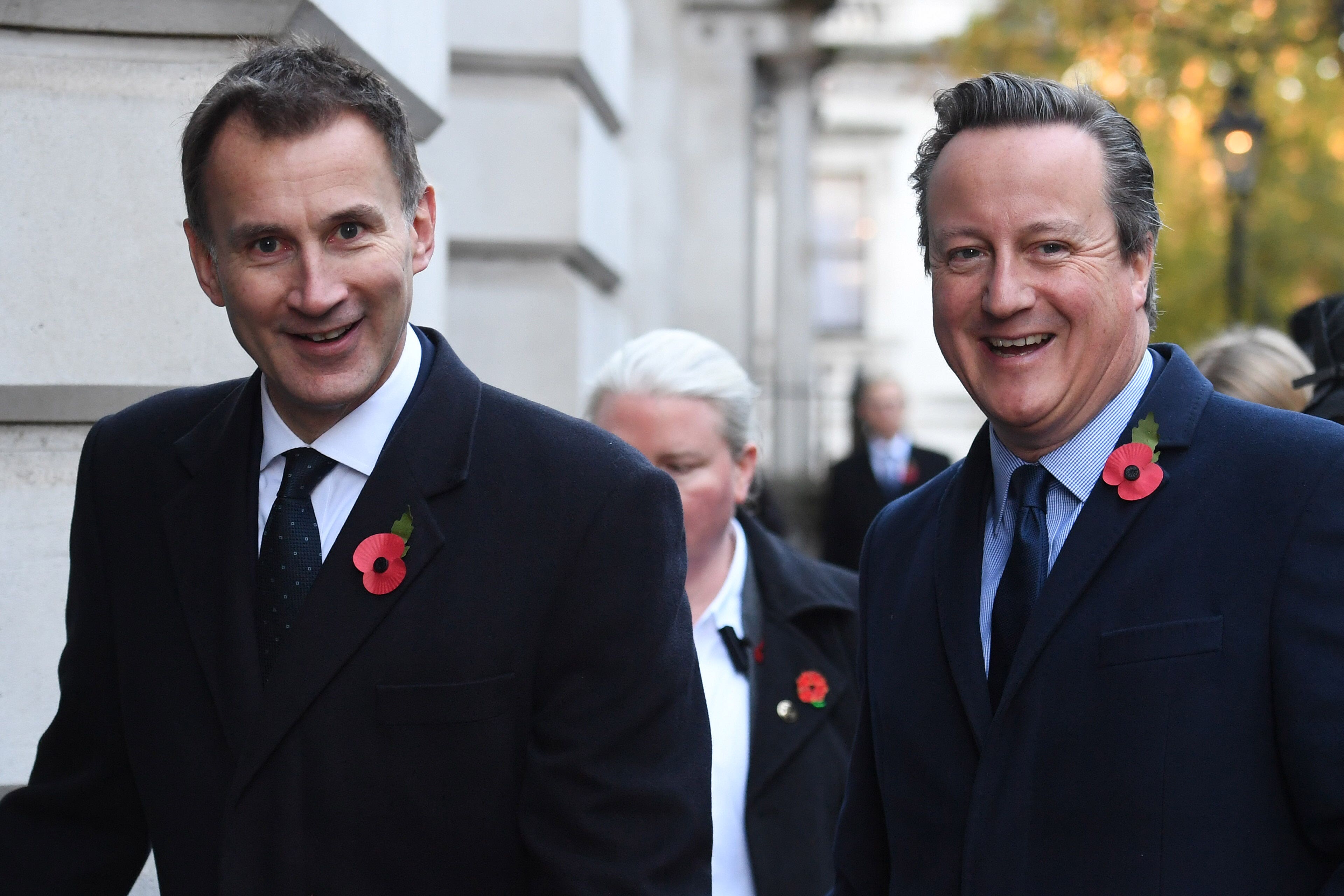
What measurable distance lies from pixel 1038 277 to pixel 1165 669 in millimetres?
606

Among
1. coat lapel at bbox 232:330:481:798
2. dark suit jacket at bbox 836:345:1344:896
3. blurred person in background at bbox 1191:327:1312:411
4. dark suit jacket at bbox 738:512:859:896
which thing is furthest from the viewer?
blurred person in background at bbox 1191:327:1312:411

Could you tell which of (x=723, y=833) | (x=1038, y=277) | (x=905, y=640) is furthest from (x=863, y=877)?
(x=1038, y=277)

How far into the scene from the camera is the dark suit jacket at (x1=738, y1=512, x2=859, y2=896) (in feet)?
10.1

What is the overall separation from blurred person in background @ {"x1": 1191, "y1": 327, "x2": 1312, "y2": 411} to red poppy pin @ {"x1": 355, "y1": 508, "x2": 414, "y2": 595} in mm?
2433

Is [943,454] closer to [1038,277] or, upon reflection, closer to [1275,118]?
[1038,277]

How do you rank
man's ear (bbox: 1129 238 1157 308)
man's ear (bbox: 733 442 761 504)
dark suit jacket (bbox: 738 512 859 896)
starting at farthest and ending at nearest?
man's ear (bbox: 733 442 761 504) < dark suit jacket (bbox: 738 512 859 896) < man's ear (bbox: 1129 238 1157 308)

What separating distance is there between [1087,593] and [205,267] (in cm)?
144

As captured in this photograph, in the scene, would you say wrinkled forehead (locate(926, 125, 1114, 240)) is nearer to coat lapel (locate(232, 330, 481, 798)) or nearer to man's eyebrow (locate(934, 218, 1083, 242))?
man's eyebrow (locate(934, 218, 1083, 242))

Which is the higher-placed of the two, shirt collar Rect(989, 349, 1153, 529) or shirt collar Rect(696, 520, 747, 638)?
shirt collar Rect(989, 349, 1153, 529)

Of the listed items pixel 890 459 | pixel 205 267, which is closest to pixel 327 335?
pixel 205 267

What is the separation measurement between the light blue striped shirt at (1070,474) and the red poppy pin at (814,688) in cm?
99

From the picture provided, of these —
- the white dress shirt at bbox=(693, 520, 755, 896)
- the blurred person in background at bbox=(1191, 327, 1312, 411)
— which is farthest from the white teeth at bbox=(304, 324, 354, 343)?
the blurred person in background at bbox=(1191, 327, 1312, 411)

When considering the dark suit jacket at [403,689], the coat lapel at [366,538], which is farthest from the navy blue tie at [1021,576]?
the coat lapel at [366,538]

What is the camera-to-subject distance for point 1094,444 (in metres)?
2.27
